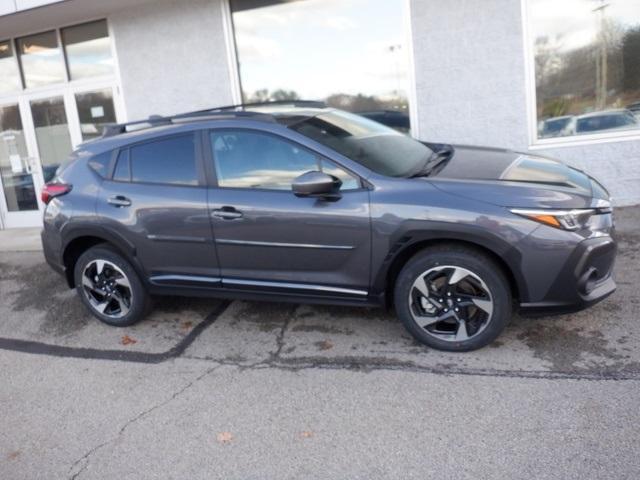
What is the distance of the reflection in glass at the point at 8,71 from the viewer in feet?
32.2

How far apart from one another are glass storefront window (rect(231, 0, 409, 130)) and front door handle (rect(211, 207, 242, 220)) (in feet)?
13.3

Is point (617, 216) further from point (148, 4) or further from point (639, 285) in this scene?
point (148, 4)

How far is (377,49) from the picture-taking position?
7.84 metres

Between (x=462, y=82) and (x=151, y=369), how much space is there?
5119 millimetres

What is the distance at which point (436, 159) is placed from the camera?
4.62m

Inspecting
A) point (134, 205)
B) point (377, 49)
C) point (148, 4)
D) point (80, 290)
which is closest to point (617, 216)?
point (377, 49)

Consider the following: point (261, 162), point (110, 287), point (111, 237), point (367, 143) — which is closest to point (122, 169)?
point (111, 237)

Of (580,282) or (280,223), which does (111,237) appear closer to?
(280,223)

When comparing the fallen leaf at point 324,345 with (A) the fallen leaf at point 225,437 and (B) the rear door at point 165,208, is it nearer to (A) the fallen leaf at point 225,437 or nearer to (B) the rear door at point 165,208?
(B) the rear door at point 165,208

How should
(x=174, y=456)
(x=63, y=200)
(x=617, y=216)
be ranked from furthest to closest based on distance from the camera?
(x=617, y=216) < (x=63, y=200) < (x=174, y=456)

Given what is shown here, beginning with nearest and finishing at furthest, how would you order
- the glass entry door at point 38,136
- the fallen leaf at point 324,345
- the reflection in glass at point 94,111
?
the fallen leaf at point 324,345, the reflection in glass at point 94,111, the glass entry door at point 38,136

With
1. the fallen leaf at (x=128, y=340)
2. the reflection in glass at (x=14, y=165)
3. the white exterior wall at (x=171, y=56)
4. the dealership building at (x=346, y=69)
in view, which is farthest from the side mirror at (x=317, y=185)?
the reflection in glass at (x=14, y=165)

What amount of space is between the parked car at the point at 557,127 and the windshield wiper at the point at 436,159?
284 centimetres

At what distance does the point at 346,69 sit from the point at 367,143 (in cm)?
381
